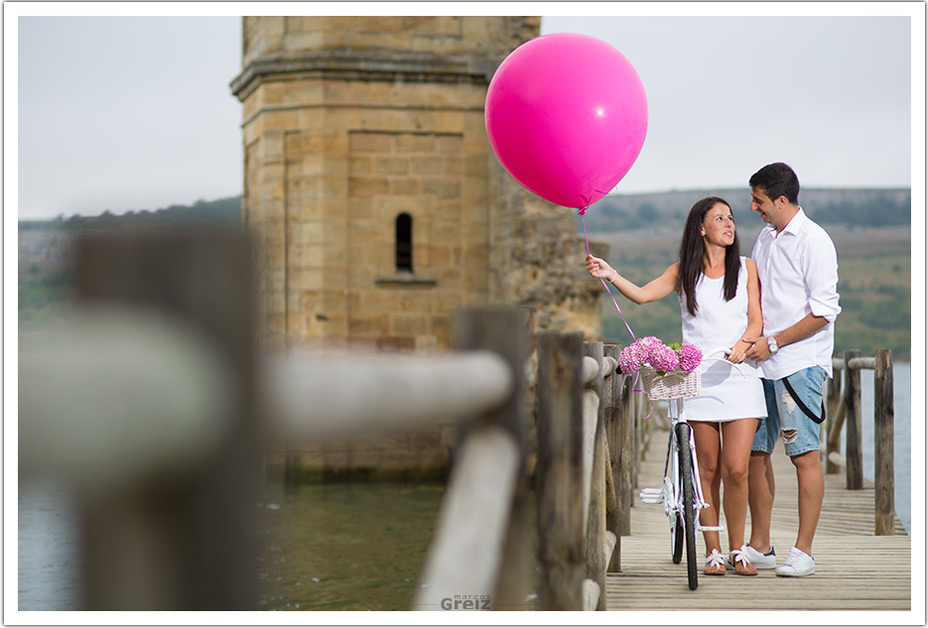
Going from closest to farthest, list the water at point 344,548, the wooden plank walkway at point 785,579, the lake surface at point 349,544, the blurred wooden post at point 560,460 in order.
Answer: the blurred wooden post at point 560,460
the wooden plank walkway at point 785,579
the lake surface at point 349,544
the water at point 344,548

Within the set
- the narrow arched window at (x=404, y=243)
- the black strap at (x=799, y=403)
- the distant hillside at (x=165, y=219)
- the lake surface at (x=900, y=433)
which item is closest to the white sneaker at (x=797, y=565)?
the black strap at (x=799, y=403)

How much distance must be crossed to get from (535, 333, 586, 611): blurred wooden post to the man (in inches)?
Answer: 91.7

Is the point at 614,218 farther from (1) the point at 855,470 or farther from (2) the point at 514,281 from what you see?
(1) the point at 855,470

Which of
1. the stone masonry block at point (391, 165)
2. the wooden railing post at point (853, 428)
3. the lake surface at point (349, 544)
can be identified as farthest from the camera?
the stone masonry block at point (391, 165)

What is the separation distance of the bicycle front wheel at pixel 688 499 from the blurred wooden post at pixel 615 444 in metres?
0.28

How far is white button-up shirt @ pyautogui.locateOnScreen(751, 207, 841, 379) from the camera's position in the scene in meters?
4.08

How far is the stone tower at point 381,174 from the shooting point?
15383mm

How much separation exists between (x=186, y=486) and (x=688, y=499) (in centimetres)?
353

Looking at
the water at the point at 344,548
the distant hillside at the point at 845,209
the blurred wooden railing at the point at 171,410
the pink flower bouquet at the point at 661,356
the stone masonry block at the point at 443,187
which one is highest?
the distant hillside at the point at 845,209

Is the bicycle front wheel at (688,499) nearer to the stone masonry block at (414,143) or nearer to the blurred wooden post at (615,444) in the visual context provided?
the blurred wooden post at (615,444)

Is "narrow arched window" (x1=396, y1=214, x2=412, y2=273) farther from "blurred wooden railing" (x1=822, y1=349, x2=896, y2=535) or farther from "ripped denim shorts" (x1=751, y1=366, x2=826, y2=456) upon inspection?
"ripped denim shorts" (x1=751, y1=366, x2=826, y2=456)

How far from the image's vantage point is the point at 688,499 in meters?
4.04

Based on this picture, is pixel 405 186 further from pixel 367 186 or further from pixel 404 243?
pixel 404 243

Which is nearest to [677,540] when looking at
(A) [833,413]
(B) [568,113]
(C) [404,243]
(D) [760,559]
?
(D) [760,559]
